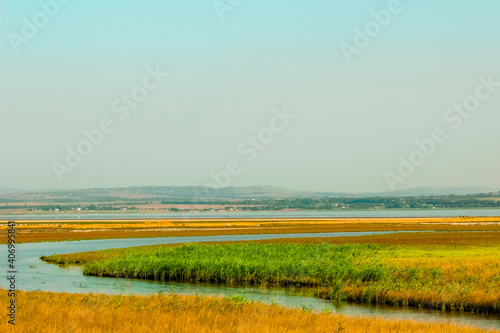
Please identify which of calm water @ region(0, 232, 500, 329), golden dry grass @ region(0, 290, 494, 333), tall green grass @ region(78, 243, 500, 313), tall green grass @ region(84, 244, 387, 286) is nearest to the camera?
golden dry grass @ region(0, 290, 494, 333)

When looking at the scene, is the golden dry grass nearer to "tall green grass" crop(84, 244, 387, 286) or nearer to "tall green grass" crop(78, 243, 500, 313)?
"tall green grass" crop(78, 243, 500, 313)

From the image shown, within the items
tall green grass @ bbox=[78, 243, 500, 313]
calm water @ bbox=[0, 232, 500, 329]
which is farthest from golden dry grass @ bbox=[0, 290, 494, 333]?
tall green grass @ bbox=[78, 243, 500, 313]

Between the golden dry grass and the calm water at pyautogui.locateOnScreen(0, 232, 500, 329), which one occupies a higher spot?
the golden dry grass

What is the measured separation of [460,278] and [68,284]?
22250mm

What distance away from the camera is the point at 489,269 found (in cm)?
3397

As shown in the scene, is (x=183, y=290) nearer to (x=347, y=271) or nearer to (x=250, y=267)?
(x=250, y=267)

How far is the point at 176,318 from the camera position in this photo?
2150cm

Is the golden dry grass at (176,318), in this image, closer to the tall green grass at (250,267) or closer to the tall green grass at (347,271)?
the tall green grass at (347,271)

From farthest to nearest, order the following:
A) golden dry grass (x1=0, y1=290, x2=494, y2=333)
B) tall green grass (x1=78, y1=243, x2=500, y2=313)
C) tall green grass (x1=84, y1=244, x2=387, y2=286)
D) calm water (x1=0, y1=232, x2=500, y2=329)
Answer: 1. tall green grass (x1=84, y1=244, x2=387, y2=286)
2. tall green grass (x1=78, y1=243, x2=500, y2=313)
3. calm water (x1=0, y1=232, x2=500, y2=329)
4. golden dry grass (x1=0, y1=290, x2=494, y2=333)

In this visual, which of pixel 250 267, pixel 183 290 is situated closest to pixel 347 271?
pixel 250 267

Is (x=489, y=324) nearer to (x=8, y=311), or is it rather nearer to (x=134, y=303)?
(x=134, y=303)

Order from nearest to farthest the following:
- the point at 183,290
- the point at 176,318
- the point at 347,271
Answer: the point at 176,318 < the point at 183,290 < the point at 347,271

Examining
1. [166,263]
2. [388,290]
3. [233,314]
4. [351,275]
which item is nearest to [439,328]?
[233,314]

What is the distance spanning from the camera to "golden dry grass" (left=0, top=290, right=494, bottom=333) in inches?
771
